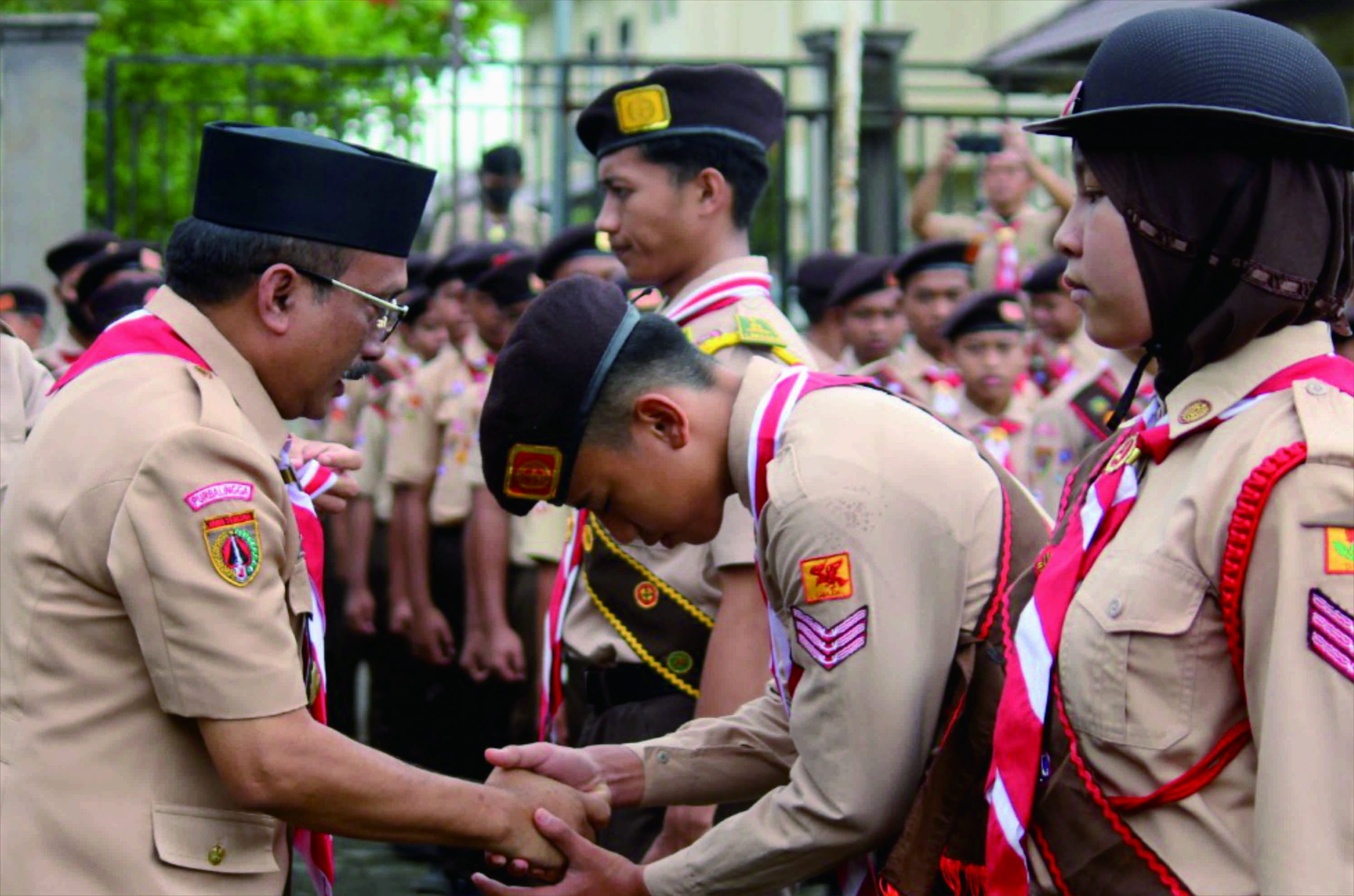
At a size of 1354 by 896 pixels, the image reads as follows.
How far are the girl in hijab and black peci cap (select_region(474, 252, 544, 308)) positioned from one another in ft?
20.1

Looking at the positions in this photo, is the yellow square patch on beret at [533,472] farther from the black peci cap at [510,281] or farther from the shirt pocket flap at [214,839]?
the black peci cap at [510,281]

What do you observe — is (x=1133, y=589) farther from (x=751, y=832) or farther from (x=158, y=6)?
(x=158, y=6)

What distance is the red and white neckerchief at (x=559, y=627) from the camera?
15.0 feet

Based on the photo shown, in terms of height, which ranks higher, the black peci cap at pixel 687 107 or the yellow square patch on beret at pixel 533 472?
the black peci cap at pixel 687 107

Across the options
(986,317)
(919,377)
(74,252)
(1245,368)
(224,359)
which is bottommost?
(919,377)

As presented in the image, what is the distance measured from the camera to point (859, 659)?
2.93 metres

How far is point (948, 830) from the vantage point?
3027 millimetres

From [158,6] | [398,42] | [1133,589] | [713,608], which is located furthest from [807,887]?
[398,42]

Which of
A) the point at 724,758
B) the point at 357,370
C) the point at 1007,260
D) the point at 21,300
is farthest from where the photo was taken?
the point at 1007,260

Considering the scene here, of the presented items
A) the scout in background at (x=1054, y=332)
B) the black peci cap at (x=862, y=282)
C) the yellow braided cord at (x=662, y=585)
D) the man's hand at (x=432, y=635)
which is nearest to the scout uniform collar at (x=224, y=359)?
the yellow braided cord at (x=662, y=585)

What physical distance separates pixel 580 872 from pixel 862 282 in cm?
547

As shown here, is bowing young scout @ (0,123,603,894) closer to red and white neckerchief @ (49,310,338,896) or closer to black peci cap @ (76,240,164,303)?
red and white neckerchief @ (49,310,338,896)

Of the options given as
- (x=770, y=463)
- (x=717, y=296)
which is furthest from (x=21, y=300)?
(x=770, y=463)

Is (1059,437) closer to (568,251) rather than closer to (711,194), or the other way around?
(568,251)
